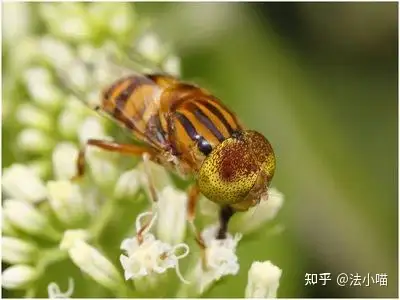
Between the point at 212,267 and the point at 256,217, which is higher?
the point at 256,217

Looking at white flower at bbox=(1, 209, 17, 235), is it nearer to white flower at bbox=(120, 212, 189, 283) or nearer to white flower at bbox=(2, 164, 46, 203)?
white flower at bbox=(2, 164, 46, 203)

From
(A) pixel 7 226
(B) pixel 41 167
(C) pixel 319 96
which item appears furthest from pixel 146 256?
(C) pixel 319 96

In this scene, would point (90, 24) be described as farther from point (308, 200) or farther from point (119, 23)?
point (308, 200)

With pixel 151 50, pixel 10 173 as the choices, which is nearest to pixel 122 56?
pixel 151 50

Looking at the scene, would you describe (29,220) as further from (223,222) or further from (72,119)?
(223,222)

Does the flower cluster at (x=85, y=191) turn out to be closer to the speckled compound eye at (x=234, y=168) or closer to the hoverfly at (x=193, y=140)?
the hoverfly at (x=193, y=140)

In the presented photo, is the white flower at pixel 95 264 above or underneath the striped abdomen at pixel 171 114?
underneath

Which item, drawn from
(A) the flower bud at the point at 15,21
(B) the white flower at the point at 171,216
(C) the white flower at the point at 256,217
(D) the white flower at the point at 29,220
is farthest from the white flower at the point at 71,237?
(A) the flower bud at the point at 15,21
